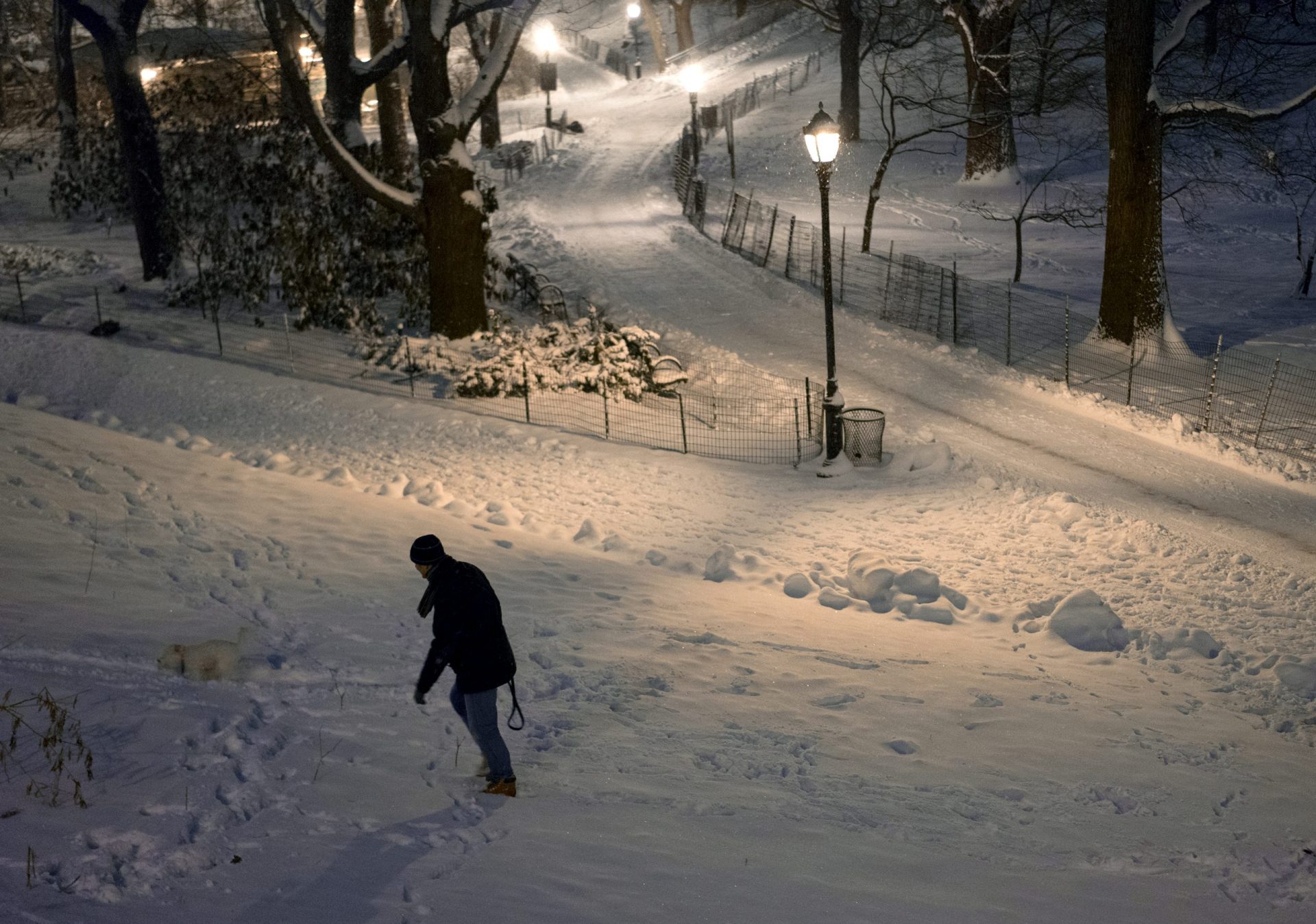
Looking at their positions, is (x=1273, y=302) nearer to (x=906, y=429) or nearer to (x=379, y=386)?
(x=906, y=429)

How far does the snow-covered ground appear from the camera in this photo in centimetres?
534

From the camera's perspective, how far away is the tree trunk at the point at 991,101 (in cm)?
3061

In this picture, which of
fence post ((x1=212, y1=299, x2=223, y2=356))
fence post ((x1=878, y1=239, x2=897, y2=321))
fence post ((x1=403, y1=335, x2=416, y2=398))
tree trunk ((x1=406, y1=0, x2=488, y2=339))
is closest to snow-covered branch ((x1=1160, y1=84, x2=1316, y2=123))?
fence post ((x1=878, y1=239, x2=897, y2=321))

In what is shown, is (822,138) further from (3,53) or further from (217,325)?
(3,53)

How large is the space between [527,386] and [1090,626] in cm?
985

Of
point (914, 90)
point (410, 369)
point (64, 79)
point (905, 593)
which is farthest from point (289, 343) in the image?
point (914, 90)

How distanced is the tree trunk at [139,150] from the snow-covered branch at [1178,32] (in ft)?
63.5

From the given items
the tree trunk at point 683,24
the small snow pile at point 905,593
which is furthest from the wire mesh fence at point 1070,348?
the tree trunk at point 683,24

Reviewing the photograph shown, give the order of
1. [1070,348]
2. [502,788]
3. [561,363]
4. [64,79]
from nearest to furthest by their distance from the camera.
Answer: [502,788] → [561,363] → [1070,348] → [64,79]

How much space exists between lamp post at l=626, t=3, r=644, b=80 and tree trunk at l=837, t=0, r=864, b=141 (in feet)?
76.2

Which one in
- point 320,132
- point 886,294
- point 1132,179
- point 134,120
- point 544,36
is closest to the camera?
point 320,132

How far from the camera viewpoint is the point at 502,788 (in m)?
6.13

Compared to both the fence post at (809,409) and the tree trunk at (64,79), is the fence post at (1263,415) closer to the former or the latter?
the fence post at (809,409)

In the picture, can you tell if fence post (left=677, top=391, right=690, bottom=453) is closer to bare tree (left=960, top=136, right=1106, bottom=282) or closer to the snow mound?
the snow mound
